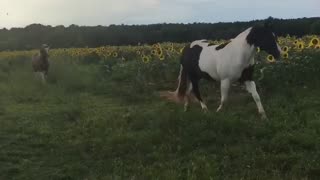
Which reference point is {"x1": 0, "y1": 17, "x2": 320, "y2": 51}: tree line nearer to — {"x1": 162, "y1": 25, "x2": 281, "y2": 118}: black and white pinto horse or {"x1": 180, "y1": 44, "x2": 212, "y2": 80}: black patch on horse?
{"x1": 180, "y1": 44, "x2": 212, "y2": 80}: black patch on horse

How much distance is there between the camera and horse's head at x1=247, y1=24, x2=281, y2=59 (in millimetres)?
10438

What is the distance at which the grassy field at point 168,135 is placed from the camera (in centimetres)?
727

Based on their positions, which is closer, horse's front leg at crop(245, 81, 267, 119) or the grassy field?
the grassy field

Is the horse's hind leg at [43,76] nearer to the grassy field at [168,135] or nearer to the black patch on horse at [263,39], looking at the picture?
the grassy field at [168,135]

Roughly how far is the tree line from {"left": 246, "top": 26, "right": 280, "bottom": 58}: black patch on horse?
119ft

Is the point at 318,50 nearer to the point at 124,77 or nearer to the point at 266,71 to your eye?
Result: the point at 266,71

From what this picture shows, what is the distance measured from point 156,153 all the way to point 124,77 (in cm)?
1044

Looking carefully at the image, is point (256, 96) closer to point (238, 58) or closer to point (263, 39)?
point (238, 58)

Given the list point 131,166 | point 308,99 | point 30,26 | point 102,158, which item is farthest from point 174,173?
point 30,26

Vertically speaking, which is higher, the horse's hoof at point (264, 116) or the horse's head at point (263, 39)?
the horse's head at point (263, 39)

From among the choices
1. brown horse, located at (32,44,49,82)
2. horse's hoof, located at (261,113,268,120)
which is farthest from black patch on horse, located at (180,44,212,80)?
brown horse, located at (32,44,49,82)

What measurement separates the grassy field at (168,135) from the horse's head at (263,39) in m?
1.10

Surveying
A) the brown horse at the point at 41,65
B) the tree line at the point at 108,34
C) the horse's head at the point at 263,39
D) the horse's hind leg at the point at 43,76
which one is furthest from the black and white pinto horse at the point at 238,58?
the tree line at the point at 108,34

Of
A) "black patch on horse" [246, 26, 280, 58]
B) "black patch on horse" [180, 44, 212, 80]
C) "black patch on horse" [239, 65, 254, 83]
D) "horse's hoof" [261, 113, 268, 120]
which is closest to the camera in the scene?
"horse's hoof" [261, 113, 268, 120]
